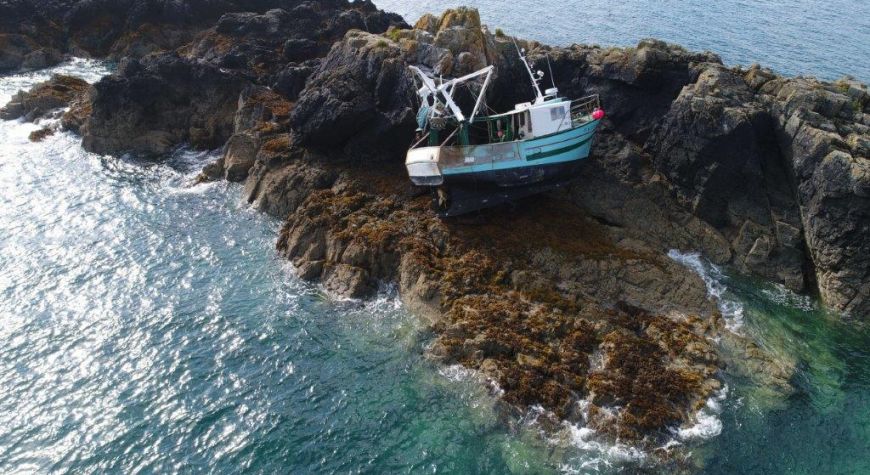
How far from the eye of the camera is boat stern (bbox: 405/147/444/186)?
2908 centimetres

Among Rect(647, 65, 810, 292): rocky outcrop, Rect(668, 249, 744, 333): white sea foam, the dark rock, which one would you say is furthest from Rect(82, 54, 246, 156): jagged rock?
Rect(668, 249, 744, 333): white sea foam

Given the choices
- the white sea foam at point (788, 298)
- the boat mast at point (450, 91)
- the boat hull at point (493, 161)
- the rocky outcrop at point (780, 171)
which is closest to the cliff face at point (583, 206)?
the rocky outcrop at point (780, 171)

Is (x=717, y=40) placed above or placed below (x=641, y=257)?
above

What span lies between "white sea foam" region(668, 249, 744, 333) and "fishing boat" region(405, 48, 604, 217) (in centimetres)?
778

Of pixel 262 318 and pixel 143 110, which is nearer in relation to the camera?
pixel 262 318

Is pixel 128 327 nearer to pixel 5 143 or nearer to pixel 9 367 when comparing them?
pixel 9 367

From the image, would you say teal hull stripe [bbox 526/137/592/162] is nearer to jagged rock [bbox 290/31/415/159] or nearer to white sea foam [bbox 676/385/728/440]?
jagged rock [bbox 290/31/415/159]

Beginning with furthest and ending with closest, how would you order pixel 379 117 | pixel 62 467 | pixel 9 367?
pixel 379 117 → pixel 9 367 → pixel 62 467

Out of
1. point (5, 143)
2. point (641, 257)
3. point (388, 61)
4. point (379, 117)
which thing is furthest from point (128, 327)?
point (5, 143)

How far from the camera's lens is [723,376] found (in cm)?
2212

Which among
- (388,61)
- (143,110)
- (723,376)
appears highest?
(388,61)

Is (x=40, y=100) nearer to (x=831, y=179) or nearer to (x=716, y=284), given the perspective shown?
(x=716, y=284)

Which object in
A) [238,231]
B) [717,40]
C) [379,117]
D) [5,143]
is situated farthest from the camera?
[717,40]

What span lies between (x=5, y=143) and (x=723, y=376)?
51.1m
